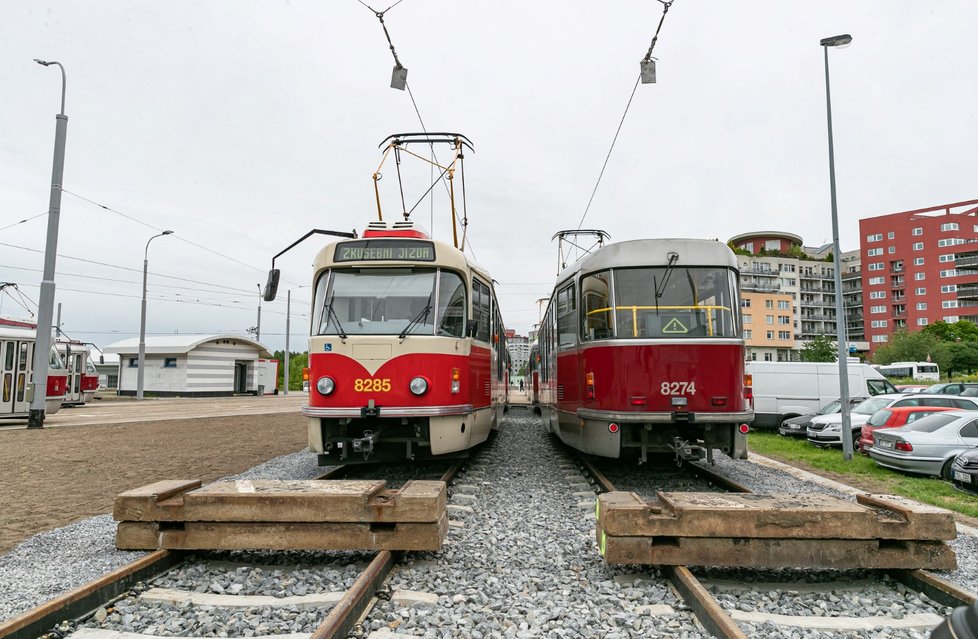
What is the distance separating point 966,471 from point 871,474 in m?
1.78

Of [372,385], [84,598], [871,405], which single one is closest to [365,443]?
[372,385]

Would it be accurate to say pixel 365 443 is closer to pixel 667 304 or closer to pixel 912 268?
pixel 667 304

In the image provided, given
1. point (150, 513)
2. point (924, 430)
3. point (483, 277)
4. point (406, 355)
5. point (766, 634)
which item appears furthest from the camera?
point (924, 430)

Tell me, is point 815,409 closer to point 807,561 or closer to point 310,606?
point 807,561

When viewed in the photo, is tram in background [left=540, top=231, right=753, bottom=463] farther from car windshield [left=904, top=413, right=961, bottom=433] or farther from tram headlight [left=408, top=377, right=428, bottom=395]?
car windshield [left=904, top=413, right=961, bottom=433]

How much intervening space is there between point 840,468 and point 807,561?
768 centimetres

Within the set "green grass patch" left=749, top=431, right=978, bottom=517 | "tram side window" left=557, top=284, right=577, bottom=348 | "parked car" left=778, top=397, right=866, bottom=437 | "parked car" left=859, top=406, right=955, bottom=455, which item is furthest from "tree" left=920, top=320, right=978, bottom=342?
"tram side window" left=557, top=284, right=577, bottom=348

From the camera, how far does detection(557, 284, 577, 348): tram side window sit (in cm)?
870

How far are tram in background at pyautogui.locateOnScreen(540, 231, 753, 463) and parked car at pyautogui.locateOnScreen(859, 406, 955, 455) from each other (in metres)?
6.16

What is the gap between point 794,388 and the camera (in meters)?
18.3

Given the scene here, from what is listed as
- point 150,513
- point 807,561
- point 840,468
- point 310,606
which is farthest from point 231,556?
point 840,468

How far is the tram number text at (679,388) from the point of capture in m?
7.31

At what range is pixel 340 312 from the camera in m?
7.83

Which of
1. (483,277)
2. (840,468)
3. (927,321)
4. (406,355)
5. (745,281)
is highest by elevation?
(745,281)
